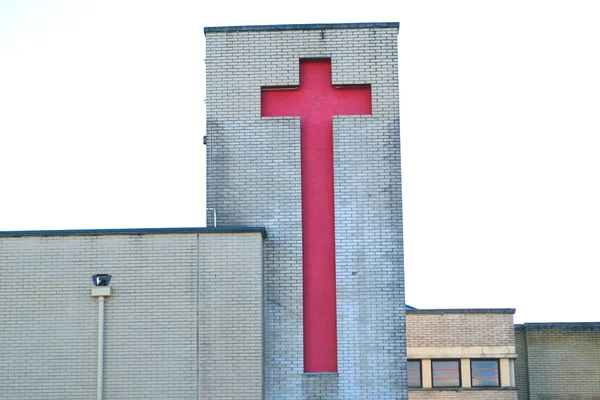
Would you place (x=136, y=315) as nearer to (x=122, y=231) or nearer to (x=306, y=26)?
(x=122, y=231)

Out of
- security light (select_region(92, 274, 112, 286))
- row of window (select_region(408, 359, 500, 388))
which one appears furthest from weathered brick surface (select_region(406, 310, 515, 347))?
security light (select_region(92, 274, 112, 286))

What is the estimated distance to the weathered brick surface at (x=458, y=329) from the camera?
113 feet

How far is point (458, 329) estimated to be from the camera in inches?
1358

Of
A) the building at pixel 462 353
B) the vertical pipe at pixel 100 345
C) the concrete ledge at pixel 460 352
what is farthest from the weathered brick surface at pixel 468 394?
the vertical pipe at pixel 100 345

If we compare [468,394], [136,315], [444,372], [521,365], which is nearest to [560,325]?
[521,365]

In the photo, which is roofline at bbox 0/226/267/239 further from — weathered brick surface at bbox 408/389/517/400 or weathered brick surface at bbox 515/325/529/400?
weathered brick surface at bbox 515/325/529/400

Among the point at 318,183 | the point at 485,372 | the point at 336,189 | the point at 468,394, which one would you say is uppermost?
the point at 318,183

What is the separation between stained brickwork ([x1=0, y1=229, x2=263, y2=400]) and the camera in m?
19.2

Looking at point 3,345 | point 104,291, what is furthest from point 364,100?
point 3,345

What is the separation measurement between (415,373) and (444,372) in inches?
40.4

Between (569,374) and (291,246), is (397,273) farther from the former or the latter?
(569,374)

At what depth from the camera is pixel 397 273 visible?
20.4m

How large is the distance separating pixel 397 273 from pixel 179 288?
4374 millimetres

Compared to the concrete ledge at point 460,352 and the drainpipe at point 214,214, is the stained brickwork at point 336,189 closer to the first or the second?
the drainpipe at point 214,214
